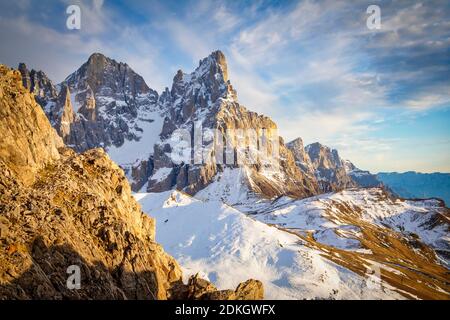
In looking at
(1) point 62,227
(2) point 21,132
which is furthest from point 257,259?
(2) point 21,132

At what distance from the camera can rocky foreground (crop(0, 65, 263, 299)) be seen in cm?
2220

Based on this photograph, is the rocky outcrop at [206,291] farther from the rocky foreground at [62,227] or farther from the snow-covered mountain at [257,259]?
the snow-covered mountain at [257,259]

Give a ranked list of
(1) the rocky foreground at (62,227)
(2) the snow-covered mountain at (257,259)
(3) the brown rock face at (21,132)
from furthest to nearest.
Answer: (2) the snow-covered mountain at (257,259) < (3) the brown rock face at (21,132) < (1) the rocky foreground at (62,227)

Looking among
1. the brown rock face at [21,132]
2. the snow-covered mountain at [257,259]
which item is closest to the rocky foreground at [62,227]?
the brown rock face at [21,132]

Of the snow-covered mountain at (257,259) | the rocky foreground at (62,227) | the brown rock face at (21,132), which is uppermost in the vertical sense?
the brown rock face at (21,132)

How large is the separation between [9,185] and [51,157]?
892 cm

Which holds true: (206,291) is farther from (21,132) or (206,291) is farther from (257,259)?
(257,259)

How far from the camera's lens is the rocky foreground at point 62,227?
22203 mm

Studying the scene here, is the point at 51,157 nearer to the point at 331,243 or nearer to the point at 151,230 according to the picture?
the point at 151,230

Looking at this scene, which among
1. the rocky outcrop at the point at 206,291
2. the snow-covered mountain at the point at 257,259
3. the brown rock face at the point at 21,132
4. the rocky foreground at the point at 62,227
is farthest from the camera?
the snow-covered mountain at the point at 257,259

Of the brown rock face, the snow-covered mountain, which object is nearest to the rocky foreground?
the brown rock face

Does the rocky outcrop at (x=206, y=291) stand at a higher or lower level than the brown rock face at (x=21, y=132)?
lower

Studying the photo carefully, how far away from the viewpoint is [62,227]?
26.1 metres

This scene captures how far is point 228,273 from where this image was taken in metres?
65.5
